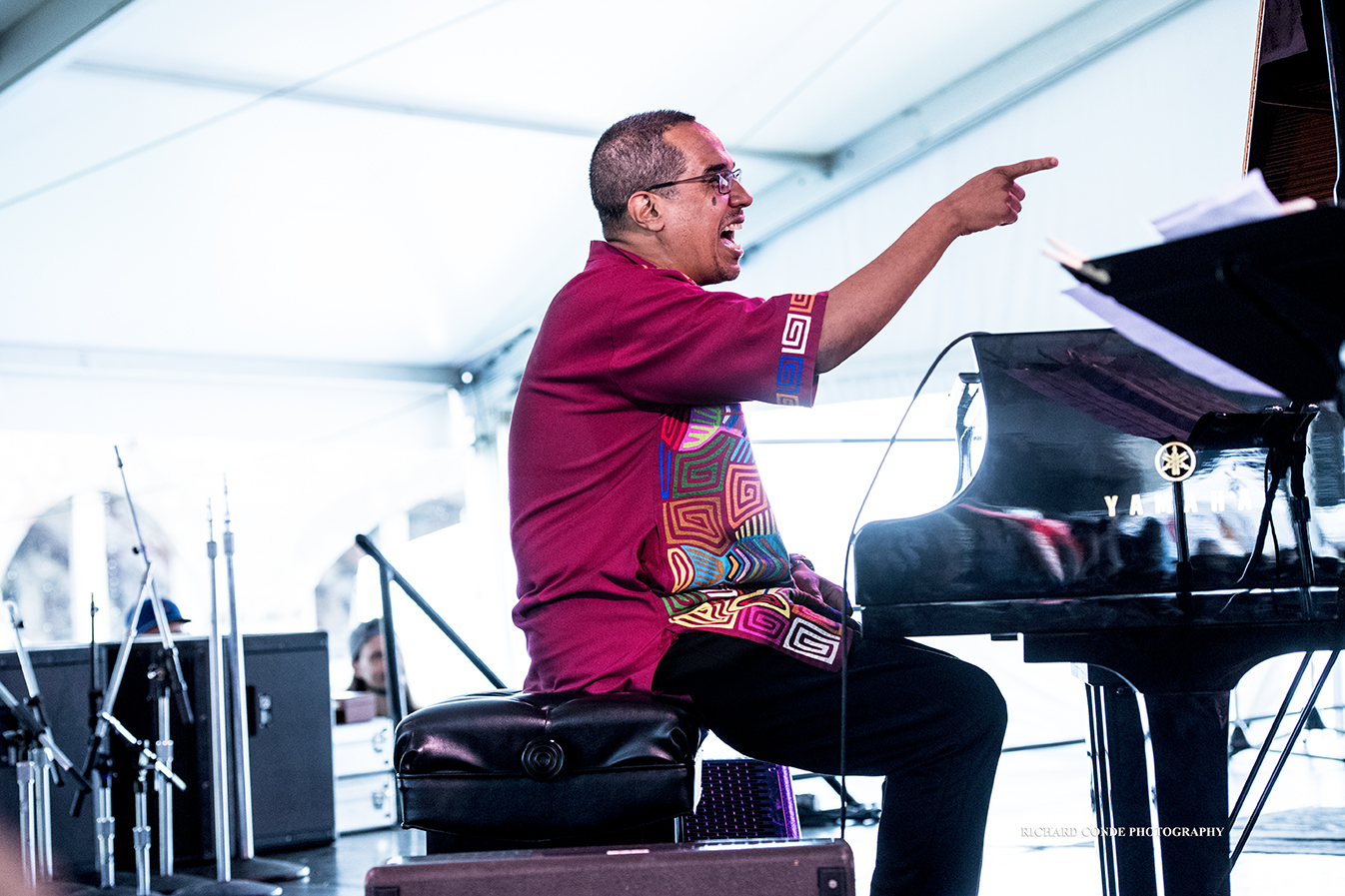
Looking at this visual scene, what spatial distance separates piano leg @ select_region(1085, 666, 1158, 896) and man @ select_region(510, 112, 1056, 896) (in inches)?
7.2

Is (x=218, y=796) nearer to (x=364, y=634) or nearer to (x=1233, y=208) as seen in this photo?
(x=364, y=634)

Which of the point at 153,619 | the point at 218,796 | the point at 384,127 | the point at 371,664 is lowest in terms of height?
the point at 218,796

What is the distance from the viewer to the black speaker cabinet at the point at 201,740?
4184mm

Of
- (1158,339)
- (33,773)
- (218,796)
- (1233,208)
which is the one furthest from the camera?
(218,796)

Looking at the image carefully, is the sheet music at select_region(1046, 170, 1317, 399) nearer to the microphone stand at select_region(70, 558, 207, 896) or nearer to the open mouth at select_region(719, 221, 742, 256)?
the open mouth at select_region(719, 221, 742, 256)

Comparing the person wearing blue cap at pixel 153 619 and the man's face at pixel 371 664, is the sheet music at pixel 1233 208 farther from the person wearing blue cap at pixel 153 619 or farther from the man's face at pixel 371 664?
the man's face at pixel 371 664

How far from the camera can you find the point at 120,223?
5.68 m

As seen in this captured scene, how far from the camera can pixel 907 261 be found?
1.45 m

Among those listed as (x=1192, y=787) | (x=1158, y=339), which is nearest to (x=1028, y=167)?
(x=1158, y=339)

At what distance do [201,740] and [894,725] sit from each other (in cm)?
360

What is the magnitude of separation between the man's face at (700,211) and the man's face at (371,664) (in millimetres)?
4871

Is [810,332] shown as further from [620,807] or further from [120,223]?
[120,223]

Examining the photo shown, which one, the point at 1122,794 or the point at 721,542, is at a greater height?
the point at 721,542

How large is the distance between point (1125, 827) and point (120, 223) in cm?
550
